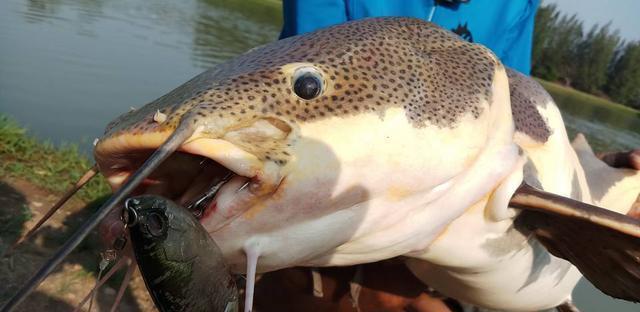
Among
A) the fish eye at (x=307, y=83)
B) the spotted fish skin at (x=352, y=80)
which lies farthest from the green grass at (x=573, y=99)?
the fish eye at (x=307, y=83)

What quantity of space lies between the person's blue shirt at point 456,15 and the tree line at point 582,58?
55.5 m

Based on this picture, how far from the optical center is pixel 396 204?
4.95 feet

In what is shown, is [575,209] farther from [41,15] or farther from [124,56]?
[41,15]

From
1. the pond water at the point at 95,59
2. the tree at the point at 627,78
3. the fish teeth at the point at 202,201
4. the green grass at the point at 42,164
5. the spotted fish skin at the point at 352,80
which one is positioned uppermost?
the spotted fish skin at the point at 352,80

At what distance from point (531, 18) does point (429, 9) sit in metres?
0.74

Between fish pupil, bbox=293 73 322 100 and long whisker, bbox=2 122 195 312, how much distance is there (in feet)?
1.08

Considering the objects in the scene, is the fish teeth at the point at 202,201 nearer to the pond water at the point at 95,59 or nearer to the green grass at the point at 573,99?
the pond water at the point at 95,59

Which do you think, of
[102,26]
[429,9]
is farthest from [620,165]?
[102,26]

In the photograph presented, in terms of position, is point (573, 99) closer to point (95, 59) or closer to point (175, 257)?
point (95, 59)

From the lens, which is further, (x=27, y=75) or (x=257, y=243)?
(x=27, y=75)

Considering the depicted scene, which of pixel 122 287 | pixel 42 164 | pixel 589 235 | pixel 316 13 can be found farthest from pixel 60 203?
pixel 42 164

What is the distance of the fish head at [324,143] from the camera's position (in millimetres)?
1249

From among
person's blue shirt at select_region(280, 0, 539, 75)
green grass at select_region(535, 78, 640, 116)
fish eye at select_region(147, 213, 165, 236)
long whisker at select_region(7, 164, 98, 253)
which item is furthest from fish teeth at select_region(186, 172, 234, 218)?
green grass at select_region(535, 78, 640, 116)

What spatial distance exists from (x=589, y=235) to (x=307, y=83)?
3.84 feet
